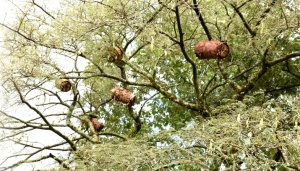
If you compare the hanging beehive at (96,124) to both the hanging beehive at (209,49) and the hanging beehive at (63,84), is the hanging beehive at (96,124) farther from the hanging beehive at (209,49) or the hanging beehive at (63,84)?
the hanging beehive at (209,49)

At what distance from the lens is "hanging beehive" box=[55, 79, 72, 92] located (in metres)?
7.01

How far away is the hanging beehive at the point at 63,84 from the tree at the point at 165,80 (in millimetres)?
21

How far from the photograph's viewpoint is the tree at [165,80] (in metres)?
4.93

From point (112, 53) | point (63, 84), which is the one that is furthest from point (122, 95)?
point (63, 84)

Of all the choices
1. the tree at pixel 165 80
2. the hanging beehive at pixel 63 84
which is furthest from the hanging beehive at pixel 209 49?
the hanging beehive at pixel 63 84

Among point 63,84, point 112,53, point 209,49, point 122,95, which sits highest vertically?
point 112,53

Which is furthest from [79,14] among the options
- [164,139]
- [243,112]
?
[243,112]

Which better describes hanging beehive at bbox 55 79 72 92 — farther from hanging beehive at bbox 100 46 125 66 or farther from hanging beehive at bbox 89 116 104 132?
hanging beehive at bbox 89 116 104 132

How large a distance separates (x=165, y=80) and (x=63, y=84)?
90.7 inches

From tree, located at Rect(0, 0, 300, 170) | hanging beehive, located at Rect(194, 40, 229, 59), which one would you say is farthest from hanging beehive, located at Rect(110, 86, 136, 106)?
hanging beehive, located at Rect(194, 40, 229, 59)

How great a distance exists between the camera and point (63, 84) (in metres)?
7.16

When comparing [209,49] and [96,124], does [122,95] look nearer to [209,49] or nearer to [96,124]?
[96,124]

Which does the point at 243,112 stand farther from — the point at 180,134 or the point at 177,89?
the point at 177,89

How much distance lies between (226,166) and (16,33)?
3468 millimetres
